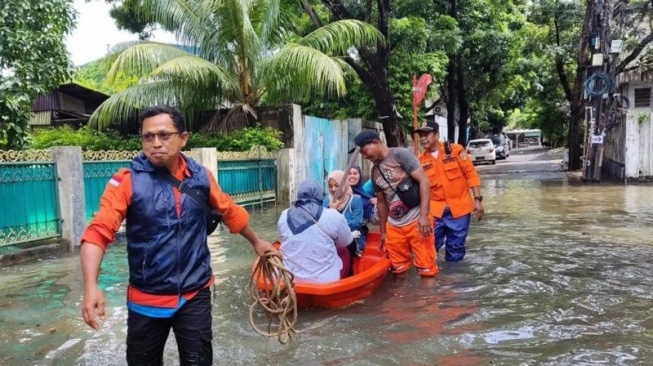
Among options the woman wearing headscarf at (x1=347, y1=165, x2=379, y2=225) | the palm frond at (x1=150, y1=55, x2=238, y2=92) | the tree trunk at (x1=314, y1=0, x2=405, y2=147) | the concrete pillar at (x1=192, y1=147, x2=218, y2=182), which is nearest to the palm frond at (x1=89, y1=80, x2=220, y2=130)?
the palm frond at (x1=150, y1=55, x2=238, y2=92)

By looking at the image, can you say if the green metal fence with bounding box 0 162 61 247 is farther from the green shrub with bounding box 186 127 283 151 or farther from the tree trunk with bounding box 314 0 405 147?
the tree trunk with bounding box 314 0 405 147

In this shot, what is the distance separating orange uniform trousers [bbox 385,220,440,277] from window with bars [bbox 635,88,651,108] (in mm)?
17906

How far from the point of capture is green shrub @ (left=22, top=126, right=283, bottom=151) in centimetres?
1439

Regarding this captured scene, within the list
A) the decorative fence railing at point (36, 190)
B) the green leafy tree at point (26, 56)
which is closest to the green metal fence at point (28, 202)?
the decorative fence railing at point (36, 190)

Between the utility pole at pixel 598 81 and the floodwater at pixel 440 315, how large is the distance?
972 cm

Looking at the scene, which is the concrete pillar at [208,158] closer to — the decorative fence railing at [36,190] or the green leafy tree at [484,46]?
the decorative fence railing at [36,190]

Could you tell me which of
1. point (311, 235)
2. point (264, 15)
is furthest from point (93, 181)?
point (264, 15)

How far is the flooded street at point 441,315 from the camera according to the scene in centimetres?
432

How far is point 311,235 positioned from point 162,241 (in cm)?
235

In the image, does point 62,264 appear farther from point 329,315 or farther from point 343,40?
point 343,40

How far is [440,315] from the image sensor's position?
528 centimetres

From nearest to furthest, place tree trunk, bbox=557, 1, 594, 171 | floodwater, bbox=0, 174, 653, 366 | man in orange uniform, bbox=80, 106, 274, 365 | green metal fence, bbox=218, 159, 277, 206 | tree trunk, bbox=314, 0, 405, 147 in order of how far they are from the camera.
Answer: man in orange uniform, bbox=80, 106, 274, 365 → floodwater, bbox=0, 174, 653, 366 → green metal fence, bbox=218, 159, 277, 206 → tree trunk, bbox=314, 0, 405, 147 → tree trunk, bbox=557, 1, 594, 171

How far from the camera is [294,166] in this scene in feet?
49.7

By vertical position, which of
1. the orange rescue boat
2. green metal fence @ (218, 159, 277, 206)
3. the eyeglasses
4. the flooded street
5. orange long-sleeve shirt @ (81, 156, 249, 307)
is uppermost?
the eyeglasses
